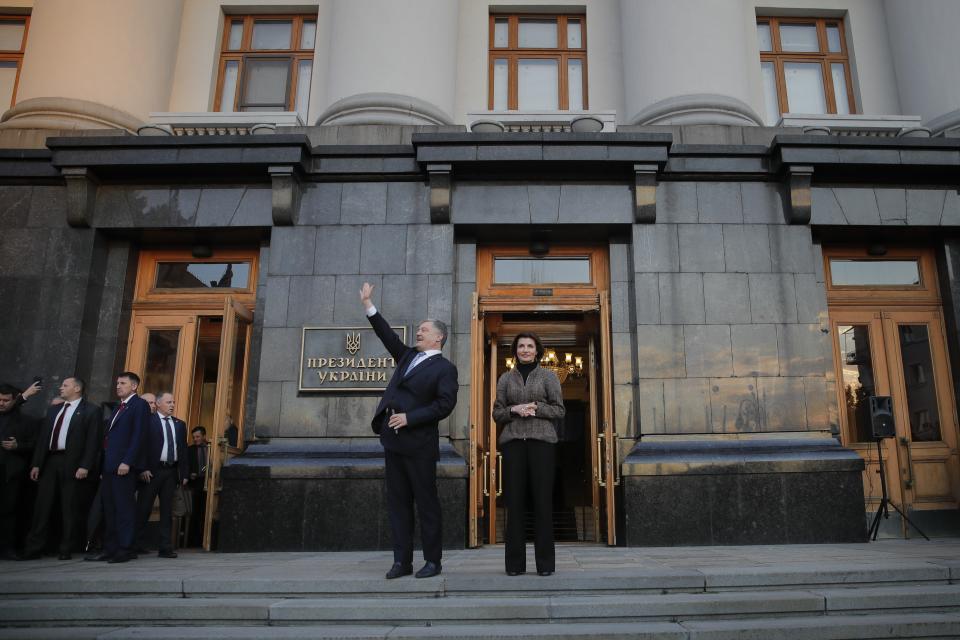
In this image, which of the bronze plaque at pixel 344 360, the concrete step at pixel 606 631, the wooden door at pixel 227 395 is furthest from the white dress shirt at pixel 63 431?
the concrete step at pixel 606 631

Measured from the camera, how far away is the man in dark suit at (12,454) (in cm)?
859

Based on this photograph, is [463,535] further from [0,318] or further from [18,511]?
[0,318]

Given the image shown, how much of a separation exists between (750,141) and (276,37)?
25.0 ft

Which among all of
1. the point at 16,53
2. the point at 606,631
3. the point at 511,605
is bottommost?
the point at 606,631

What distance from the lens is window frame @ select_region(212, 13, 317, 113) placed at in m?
12.2

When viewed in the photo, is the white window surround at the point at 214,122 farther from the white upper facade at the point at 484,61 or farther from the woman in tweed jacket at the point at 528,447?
the woman in tweed jacket at the point at 528,447

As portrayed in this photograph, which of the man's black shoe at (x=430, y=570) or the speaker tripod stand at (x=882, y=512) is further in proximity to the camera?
the speaker tripod stand at (x=882, y=512)

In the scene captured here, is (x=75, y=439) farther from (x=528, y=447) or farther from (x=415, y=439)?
(x=528, y=447)

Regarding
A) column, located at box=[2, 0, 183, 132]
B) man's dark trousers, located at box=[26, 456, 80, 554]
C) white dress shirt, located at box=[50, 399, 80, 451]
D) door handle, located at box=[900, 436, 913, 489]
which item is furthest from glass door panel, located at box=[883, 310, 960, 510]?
column, located at box=[2, 0, 183, 132]

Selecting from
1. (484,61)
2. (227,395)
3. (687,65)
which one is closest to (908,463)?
(687,65)

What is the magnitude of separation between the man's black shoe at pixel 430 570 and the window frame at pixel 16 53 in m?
10.5

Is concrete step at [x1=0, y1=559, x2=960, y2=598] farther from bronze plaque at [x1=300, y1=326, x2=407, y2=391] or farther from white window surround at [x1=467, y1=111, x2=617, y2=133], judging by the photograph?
white window surround at [x1=467, y1=111, x2=617, y2=133]

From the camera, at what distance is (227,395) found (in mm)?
9688

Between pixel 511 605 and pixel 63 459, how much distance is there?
575 centimetres
